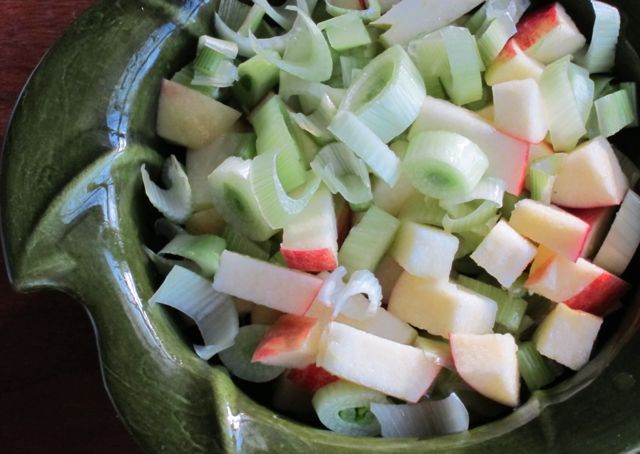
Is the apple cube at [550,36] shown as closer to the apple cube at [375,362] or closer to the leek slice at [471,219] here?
the leek slice at [471,219]

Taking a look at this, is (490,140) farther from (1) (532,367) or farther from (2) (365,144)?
(1) (532,367)

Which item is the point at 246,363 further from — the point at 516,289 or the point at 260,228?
the point at 516,289

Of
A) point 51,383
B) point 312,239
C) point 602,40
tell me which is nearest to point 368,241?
point 312,239

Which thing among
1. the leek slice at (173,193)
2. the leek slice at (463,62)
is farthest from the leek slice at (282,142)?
the leek slice at (463,62)

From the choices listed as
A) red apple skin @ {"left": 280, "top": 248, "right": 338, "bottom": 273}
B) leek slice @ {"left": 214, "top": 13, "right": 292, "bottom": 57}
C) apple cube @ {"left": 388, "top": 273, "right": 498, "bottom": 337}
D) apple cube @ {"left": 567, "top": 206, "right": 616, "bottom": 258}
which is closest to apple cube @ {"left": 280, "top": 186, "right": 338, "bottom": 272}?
red apple skin @ {"left": 280, "top": 248, "right": 338, "bottom": 273}

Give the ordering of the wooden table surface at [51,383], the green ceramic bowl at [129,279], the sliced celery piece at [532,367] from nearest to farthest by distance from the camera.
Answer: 1. the green ceramic bowl at [129,279]
2. the sliced celery piece at [532,367]
3. the wooden table surface at [51,383]
